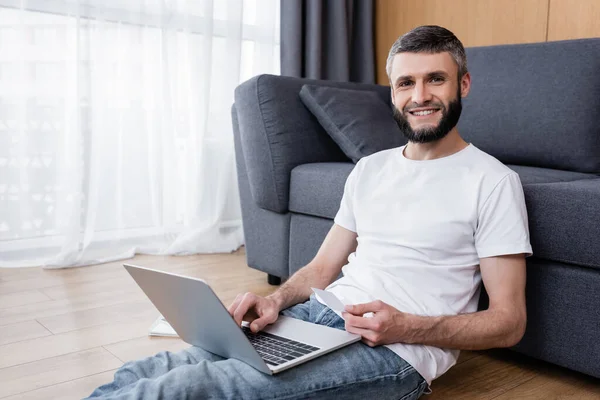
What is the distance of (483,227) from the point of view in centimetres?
121

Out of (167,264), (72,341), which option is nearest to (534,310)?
(72,341)

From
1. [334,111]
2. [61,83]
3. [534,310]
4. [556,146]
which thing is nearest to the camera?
[534,310]

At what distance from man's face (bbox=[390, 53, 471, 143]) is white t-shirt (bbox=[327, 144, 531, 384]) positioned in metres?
0.07

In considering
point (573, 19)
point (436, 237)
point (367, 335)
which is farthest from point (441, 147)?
point (573, 19)

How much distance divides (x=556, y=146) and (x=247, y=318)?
4.44ft

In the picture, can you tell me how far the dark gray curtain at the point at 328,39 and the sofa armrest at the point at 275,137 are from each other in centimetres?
96

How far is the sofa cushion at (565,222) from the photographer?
135 centimetres

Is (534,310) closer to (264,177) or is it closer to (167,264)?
(264,177)

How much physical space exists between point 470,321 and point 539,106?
1226 mm

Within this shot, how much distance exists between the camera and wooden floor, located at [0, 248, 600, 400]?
4.70 feet

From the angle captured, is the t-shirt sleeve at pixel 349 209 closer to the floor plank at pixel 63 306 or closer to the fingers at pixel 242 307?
the fingers at pixel 242 307

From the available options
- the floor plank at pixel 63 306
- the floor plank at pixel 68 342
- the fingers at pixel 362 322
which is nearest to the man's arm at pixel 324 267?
the fingers at pixel 362 322

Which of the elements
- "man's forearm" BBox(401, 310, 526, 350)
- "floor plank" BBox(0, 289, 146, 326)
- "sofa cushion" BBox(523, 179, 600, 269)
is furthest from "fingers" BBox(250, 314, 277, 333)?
"floor plank" BBox(0, 289, 146, 326)

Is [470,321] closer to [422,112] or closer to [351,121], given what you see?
[422,112]
